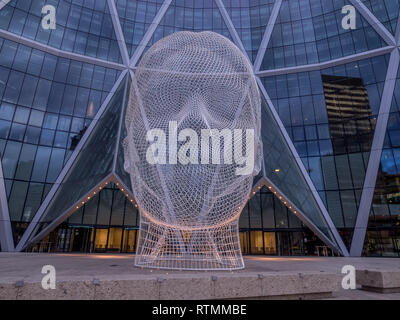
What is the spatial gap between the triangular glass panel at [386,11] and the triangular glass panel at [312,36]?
37.9 inches

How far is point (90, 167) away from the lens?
20.8 metres

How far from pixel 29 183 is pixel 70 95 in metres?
8.06

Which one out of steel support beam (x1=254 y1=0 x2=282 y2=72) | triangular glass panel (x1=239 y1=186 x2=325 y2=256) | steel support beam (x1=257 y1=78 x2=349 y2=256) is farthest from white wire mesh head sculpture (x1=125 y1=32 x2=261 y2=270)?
steel support beam (x1=254 y1=0 x2=282 y2=72)

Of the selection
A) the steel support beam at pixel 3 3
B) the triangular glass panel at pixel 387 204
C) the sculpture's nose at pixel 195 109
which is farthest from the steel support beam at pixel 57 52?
the triangular glass panel at pixel 387 204

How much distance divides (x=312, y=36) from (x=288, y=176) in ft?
46.2

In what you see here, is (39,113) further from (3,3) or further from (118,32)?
(118,32)

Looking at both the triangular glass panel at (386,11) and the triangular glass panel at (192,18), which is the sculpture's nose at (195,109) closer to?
the triangular glass panel at (192,18)

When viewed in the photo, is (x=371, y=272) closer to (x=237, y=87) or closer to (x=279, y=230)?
(x=237, y=87)

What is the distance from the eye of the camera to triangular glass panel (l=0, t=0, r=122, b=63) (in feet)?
74.8

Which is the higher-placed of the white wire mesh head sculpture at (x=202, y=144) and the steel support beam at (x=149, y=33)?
the steel support beam at (x=149, y=33)

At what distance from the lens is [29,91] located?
22.2 meters

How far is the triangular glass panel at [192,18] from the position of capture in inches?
1076

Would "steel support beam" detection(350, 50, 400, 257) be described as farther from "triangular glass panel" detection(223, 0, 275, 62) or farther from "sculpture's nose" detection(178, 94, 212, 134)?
"sculpture's nose" detection(178, 94, 212, 134)
